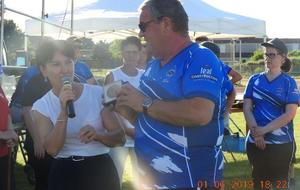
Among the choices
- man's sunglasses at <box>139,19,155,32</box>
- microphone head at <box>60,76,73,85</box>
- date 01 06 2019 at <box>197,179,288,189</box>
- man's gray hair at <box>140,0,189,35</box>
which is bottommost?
date 01 06 2019 at <box>197,179,288,189</box>

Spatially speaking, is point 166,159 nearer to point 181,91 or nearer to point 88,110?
point 181,91

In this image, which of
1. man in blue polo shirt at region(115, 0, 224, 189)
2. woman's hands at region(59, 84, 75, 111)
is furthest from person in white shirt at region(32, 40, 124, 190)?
man in blue polo shirt at region(115, 0, 224, 189)

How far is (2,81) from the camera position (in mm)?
5723

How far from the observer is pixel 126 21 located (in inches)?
409

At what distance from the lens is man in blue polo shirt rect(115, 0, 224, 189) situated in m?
2.31

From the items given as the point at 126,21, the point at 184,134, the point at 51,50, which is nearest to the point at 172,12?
the point at 184,134

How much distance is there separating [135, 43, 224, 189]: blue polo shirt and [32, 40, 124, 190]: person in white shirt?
653 mm

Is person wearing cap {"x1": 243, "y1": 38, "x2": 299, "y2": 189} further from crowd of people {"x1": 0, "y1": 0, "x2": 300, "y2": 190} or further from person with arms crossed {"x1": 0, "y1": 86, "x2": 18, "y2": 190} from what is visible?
person with arms crossed {"x1": 0, "y1": 86, "x2": 18, "y2": 190}

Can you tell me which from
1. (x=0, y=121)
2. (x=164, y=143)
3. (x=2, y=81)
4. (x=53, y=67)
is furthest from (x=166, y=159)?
(x=2, y=81)

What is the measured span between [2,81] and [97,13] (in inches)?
220

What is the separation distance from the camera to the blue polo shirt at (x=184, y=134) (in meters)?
2.32

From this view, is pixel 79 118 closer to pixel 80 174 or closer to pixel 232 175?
pixel 80 174

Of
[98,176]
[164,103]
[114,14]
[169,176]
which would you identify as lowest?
[98,176]

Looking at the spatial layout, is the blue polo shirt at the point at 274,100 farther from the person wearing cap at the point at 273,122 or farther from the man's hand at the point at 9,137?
the man's hand at the point at 9,137
